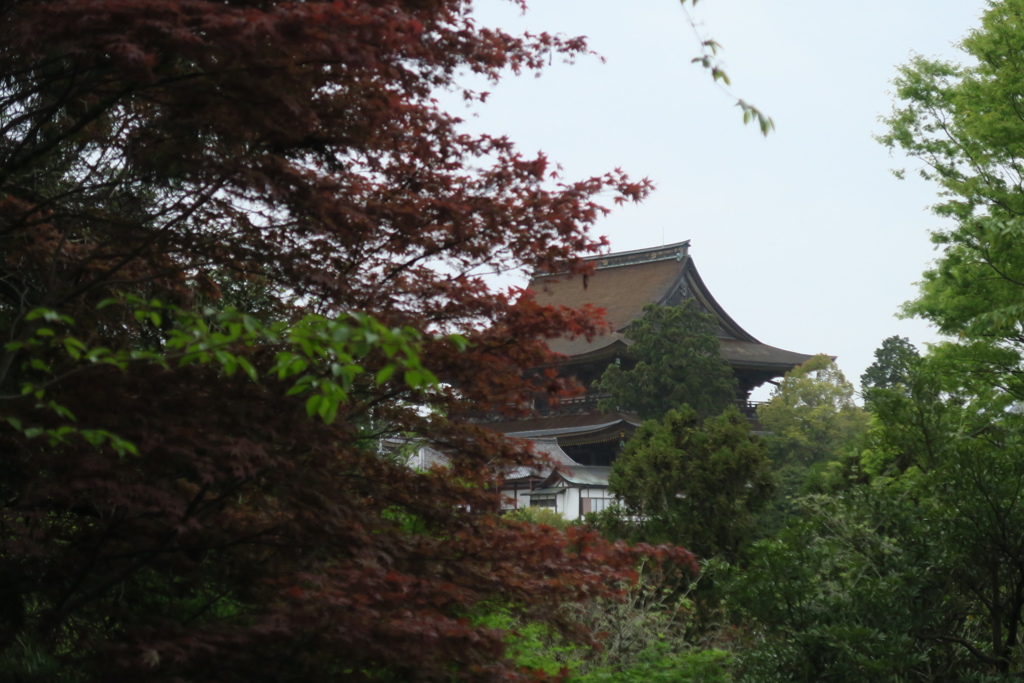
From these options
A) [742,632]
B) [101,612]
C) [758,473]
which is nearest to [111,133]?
[101,612]

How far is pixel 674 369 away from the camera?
23422mm

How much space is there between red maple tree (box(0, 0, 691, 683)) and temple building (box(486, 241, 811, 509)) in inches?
766

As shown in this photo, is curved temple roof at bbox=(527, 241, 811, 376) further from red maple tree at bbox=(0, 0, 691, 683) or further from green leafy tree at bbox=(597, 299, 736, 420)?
red maple tree at bbox=(0, 0, 691, 683)

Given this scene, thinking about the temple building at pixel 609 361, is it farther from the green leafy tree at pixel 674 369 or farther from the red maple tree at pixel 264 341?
the red maple tree at pixel 264 341

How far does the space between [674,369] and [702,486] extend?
15.6 meters

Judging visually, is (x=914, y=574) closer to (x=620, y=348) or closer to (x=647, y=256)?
(x=620, y=348)

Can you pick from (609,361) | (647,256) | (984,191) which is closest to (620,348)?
(609,361)

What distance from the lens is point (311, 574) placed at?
3174mm

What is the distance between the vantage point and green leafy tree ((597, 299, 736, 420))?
910 inches

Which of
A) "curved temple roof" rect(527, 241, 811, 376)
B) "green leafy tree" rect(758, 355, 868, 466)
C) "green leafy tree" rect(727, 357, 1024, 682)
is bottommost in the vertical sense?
"green leafy tree" rect(727, 357, 1024, 682)

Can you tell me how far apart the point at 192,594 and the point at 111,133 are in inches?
75.1

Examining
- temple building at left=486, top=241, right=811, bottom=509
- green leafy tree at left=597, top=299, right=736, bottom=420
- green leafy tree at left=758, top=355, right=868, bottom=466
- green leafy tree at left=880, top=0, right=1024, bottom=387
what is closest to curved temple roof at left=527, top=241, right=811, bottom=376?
temple building at left=486, top=241, right=811, bottom=509

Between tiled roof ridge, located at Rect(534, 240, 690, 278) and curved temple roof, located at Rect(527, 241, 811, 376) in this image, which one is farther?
tiled roof ridge, located at Rect(534, 240, 690, 278)

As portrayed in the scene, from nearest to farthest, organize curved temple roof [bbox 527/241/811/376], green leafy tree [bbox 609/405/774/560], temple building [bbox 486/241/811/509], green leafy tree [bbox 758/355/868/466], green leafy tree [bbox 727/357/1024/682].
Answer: green leafy tree [bbox 727/357/1024/682]
green leafy tree [bbox 609/405/774/560]
temple building [bbox 486/241/811/509]
green leafy tree [bbox 758/355/868/466]
curved temple roof [bbox 527/241/811/376]
